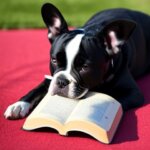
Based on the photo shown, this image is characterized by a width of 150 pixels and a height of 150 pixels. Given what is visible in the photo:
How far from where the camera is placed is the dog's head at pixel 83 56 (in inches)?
117

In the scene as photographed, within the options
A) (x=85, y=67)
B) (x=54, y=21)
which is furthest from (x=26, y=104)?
(x=54, y=21)

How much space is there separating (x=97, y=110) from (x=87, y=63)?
35 centimetres

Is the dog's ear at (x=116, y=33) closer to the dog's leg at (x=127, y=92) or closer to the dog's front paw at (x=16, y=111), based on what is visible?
the dog's leg at (x=127, y=92)

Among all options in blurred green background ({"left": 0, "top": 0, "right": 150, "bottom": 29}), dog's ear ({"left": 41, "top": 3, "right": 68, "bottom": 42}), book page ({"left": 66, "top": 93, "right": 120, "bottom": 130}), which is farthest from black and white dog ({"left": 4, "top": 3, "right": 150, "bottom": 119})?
blurred green background ({"left": 0, "top": 0, "right": 150, "bottom": 29})

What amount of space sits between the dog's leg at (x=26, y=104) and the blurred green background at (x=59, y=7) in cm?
235

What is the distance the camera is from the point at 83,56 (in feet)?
9.75

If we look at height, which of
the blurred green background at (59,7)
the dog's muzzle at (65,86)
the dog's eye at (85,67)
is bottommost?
the blurred green background at (59,7)

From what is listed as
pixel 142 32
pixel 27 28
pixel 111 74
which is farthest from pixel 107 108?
pixel 27 28

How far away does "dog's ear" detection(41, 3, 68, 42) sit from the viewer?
3191mm

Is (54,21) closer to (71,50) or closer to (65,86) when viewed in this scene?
(71,50)

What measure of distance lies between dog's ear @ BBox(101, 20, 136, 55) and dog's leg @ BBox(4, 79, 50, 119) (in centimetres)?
55

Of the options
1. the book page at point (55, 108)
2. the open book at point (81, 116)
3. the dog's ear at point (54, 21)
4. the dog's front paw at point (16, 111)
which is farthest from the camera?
the dog's ear at point (54, 21)

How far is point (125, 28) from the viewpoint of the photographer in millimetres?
2977

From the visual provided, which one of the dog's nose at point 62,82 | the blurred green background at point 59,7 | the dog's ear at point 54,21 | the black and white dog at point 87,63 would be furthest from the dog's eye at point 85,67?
the blurred green background at point 59,7
